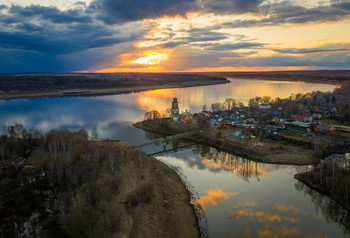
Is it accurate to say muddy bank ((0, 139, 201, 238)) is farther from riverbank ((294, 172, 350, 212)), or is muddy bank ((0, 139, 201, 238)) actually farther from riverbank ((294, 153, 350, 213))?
riverbank ((294, 153, 350, 213))

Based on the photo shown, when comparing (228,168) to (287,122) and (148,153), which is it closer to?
(148,153)

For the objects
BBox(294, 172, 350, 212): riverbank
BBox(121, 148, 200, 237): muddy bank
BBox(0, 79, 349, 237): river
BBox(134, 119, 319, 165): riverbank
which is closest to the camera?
BBox(121, 148, 200, 237): muddy bank

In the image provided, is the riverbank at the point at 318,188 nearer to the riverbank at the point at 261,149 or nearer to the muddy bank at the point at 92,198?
the riverbank at the point at 261,149

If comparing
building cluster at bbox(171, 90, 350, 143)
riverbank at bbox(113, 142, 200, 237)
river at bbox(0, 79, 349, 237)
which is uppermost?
building cluster at bbox(171, 90, 350, 143)

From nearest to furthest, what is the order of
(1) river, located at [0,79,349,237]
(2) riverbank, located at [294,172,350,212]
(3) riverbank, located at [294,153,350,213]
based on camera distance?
1. (1) river, located at [0,79,349,237]
2. (2) riverbank, located at [294,172,350,212]
3. (3) riverbank, located at [294,153,350,213]

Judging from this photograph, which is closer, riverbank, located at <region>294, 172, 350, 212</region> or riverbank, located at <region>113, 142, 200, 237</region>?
riverbank, located at <region>113, 142, 200, 237</region>

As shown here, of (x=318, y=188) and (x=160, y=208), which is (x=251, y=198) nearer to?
(x=318, y=188)

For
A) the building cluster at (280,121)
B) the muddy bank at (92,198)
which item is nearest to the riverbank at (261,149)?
the building cluster at (280,121)

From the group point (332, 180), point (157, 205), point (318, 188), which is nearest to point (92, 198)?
point (157, 205)

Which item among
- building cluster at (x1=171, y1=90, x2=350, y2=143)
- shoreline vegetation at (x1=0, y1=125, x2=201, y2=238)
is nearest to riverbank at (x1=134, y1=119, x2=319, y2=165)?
building cluster at (x1=171, y1=90, x2=350, y2=143)
